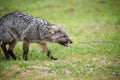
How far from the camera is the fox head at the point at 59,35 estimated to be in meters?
10.7

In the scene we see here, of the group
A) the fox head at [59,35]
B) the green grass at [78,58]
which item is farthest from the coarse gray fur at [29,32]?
the green grass at [78,58]

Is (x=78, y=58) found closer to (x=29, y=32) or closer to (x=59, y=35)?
(x=59, y=35)

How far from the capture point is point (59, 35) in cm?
1079

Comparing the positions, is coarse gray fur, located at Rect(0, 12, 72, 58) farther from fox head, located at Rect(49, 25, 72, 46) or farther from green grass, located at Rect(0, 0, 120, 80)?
green grass, located at Rect(0, 0, 120, 80)

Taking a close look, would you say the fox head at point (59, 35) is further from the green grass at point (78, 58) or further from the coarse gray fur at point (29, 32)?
the green grass at point (78, 58)

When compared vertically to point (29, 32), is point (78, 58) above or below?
below

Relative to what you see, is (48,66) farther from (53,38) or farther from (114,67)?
(114,67)

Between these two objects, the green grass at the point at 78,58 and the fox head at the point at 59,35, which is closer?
the green grass at the point at 78,58

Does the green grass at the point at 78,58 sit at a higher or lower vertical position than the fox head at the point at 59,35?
lower

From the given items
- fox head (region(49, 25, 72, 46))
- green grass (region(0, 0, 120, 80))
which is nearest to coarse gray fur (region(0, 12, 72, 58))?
fox head (region(49, 25, 72, 46))

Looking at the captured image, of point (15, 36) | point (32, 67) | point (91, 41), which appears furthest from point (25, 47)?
point (91, 41)

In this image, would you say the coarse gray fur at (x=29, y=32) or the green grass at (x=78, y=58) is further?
the coarse gray fur at (x=29, y=32)

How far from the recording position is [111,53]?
11.4m

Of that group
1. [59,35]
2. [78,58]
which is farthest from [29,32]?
[78,58]
